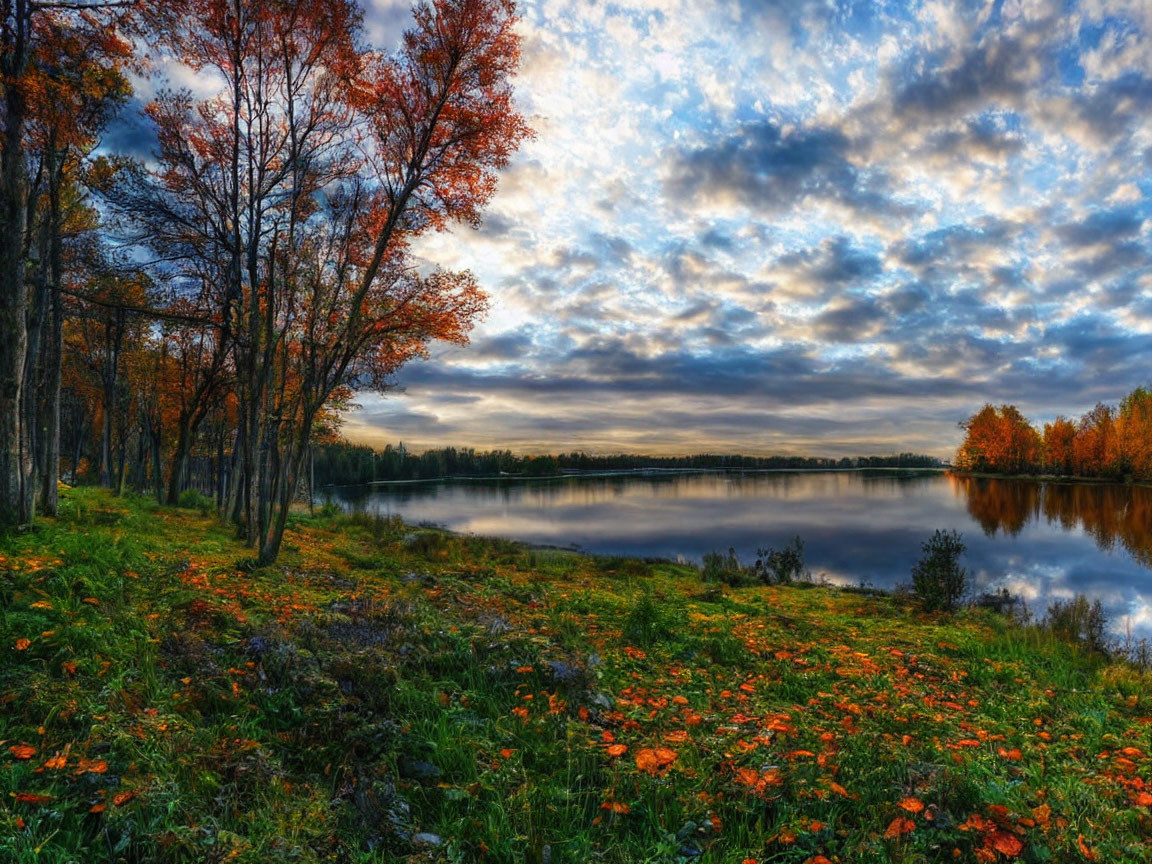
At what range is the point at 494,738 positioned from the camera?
412cm

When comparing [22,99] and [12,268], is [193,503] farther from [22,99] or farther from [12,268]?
[22,99]

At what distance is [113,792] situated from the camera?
295 centimetres

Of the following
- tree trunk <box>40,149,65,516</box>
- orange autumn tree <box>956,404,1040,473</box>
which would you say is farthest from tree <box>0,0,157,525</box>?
orange autumn tree <box>956,404,1040,473</box>

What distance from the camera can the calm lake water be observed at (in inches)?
931

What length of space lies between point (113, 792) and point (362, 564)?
9.40 m

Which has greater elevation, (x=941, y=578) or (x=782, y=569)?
(x=941, y=578)

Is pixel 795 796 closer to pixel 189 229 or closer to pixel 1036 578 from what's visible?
pixel 189 229

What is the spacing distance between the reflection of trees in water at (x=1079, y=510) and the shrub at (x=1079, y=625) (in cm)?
1943

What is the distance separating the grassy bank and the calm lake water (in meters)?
17.5

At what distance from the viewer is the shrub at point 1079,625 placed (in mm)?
11688

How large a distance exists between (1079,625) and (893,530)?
2816 cm

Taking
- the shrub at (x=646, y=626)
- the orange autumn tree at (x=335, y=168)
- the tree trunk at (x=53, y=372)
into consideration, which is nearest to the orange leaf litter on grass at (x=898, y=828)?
the shrub at (x=646, y=626)

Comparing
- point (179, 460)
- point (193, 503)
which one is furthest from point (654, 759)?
point (193, 503)

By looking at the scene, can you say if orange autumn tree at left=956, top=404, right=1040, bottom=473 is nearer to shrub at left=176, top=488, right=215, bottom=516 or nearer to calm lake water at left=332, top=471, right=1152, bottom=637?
calm lake water at left=332, top=471, right=1152, bottom=637
